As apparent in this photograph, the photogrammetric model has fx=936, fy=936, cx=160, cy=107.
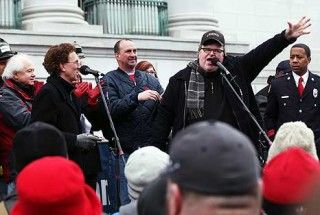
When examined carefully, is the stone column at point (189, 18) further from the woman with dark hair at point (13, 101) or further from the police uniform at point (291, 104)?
the woman with dark hair at point (13, 101)

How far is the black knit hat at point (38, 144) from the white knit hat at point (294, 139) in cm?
121

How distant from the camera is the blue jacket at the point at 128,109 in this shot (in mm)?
8680

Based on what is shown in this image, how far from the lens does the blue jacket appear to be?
8.68 meters

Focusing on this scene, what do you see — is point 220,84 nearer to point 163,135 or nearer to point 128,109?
point 163,135

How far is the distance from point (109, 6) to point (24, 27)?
1793 millimetres

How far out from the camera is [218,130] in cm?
261

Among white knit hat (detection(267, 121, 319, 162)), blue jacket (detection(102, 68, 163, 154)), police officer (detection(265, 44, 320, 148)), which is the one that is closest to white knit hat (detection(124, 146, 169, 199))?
white knit hat (detection(267, 121, 319, 162))

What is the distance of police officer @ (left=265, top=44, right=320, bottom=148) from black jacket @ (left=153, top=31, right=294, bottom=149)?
6.40 ft

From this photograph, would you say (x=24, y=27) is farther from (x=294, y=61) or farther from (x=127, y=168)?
(x=127, y=168)

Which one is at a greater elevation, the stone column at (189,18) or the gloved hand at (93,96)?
the stone column at (189,18)

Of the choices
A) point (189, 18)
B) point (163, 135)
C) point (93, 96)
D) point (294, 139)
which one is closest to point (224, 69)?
point (163, 135)

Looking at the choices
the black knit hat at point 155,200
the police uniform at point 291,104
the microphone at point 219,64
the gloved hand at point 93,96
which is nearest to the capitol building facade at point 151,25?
the police uniform at point 291,104

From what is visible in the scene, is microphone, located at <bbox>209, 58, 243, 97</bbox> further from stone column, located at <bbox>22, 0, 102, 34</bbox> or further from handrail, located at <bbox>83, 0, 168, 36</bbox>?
handrail, located at <bbox>83, 0, 168, 36</bbox>

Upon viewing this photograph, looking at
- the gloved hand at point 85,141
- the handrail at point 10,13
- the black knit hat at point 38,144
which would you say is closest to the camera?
the black knit hat at point 38,144
